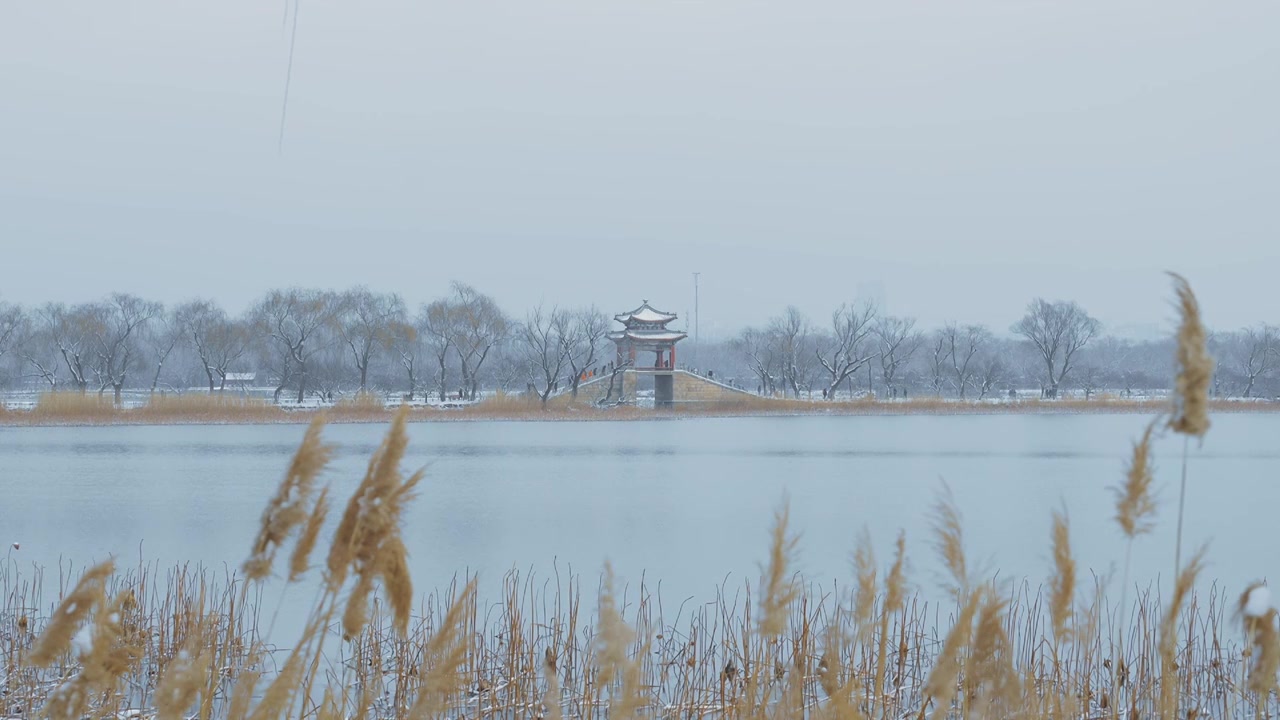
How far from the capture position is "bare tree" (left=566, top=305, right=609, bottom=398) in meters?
42.8

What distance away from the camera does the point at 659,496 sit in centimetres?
1576

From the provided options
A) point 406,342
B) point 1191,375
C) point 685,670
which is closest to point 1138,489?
point 1191,375

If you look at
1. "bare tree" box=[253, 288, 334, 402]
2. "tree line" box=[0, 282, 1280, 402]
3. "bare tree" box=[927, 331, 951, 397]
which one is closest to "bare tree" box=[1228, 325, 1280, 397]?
"tree line" box=[0, 282, 1280, 402]

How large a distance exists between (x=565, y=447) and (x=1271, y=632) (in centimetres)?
2305

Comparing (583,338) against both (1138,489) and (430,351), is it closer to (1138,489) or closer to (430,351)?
(430,351)

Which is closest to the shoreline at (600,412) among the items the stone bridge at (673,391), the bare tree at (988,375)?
the stone bridge at (673,391)

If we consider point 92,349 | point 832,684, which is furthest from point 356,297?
point 832,684

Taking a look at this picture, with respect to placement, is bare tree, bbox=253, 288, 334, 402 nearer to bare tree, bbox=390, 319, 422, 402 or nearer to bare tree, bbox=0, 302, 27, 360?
bare tree, bbox=390, 319, 422, 402

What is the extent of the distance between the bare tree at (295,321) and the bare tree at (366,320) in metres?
0.75

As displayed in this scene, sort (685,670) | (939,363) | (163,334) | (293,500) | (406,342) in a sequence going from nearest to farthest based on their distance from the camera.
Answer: (293,500) < (685,670) < (406,342) < (163,334) < (939,363)

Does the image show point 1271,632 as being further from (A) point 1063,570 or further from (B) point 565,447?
(B) point 565,447

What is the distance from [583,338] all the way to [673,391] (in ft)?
21.7

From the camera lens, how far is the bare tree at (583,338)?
4275cm

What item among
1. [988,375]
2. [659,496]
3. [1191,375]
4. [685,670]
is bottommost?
[659,496]
